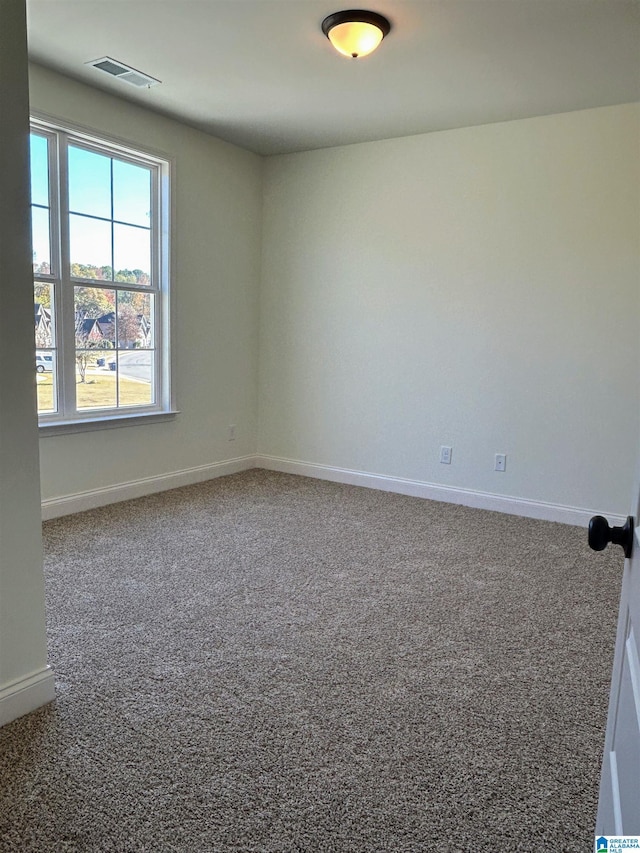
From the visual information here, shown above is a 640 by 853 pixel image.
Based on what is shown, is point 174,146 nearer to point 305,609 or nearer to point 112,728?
point 305,609


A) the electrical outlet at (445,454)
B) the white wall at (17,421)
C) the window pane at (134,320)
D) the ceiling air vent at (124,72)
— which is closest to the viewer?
the white wall at (17,421)

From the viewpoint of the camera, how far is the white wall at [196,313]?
3.96m

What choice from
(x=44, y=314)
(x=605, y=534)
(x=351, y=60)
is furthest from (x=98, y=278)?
(x=605, y=534)

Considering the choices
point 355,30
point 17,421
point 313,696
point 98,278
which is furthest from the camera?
point 98,278

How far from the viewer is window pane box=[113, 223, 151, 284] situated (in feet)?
13.8

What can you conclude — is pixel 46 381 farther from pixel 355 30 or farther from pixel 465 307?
pixel 465 307

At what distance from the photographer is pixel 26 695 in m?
1.94

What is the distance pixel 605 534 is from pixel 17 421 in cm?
162

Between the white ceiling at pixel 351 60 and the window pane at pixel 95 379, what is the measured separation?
1.66 meters

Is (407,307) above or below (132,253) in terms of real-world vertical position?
below

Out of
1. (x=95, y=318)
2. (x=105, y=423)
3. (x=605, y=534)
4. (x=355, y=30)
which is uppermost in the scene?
(x=355, y=30)

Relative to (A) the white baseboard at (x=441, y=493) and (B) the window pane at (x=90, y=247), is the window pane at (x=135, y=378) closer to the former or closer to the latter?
(B) the window pane at (x=90, y=247)

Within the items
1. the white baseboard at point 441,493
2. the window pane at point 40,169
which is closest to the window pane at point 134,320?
the window pane at point 40,169

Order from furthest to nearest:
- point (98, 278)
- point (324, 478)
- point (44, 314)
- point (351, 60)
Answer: point (324, 478) → point (98, 278) → point (44, 314) → point (351, 60)
